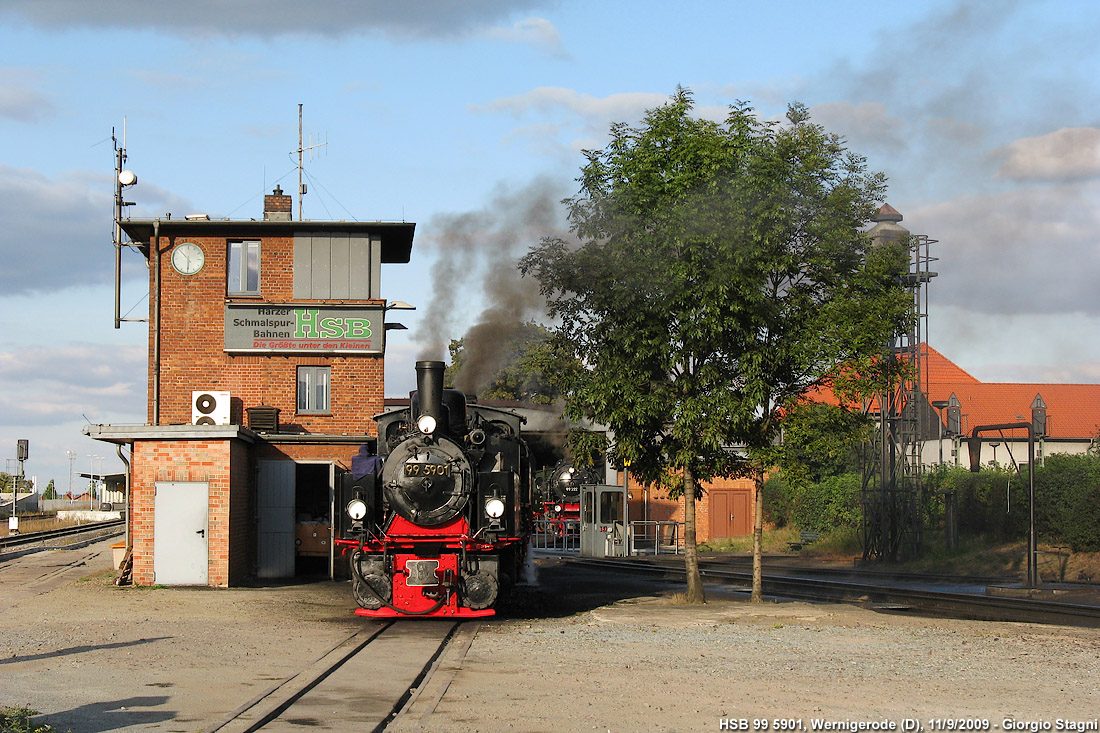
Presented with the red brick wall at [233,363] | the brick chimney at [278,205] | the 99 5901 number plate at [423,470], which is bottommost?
the 99 5901 number plate at [423,470]

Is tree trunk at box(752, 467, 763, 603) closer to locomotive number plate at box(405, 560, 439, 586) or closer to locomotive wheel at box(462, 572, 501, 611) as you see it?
locomotive wheel at box(462, 572, 501, 611)

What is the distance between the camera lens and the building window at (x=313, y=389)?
2488cm

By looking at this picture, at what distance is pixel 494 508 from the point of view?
1572cm

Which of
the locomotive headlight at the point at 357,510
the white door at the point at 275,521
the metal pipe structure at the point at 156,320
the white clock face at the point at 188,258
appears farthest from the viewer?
the white clock face at the point at 188,258

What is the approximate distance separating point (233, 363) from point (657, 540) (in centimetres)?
1610

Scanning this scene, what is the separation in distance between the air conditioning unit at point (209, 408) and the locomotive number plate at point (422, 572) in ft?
33.0

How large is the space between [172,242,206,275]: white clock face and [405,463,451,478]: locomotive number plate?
1146 centimetres

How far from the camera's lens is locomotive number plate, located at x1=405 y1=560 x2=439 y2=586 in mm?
15414

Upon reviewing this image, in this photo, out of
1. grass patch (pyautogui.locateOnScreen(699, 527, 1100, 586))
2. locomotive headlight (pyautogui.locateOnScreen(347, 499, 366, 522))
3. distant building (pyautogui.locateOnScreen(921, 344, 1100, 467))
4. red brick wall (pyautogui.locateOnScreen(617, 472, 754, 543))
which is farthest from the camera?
distant building (pyautogui.locateOnScreen(921, 344, 1100, 467))

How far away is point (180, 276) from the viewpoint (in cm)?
2491

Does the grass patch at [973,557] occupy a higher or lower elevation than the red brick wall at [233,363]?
lower

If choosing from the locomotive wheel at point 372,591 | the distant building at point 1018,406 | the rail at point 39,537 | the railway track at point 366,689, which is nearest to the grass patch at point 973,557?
the distant building at point 1018,406

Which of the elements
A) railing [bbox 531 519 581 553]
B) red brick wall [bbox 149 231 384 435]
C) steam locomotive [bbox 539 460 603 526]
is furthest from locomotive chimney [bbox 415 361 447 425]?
steam locomotive [bbox 539 460 603 526]

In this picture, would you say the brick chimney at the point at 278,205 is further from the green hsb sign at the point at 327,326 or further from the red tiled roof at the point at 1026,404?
the red tiled roof at the point at 1026,404
